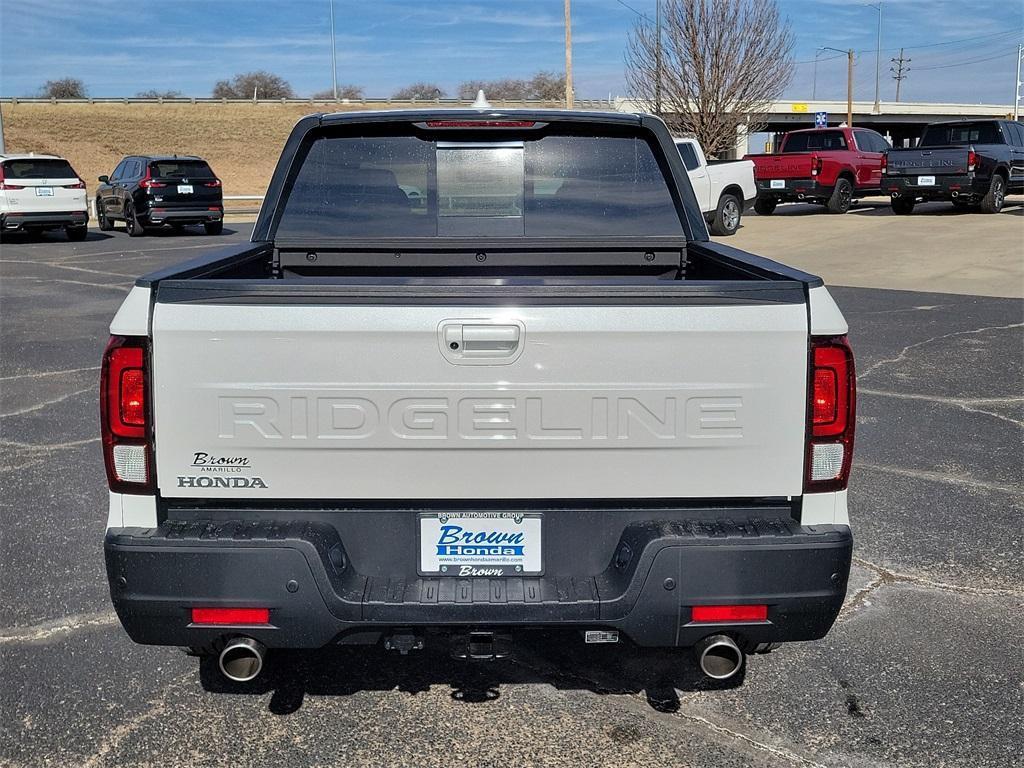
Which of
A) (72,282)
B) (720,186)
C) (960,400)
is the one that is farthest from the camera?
(720,186)

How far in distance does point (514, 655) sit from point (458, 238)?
166 cm

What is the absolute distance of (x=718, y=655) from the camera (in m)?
3.05

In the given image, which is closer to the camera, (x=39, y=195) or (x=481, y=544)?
(x=481, y=544)

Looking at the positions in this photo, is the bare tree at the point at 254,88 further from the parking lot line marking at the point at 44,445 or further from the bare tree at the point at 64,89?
the parking lot line marking at the point at 44,445

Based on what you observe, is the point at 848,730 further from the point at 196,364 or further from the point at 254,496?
the point at 196,364

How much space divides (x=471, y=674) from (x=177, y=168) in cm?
2220

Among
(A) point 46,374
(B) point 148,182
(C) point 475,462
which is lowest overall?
(A) point 46,374

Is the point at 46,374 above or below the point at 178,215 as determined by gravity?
below

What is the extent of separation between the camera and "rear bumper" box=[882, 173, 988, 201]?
2272 cm

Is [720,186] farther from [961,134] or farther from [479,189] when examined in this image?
[479,189]

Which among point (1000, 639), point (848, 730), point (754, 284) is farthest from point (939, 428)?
point (754, 284)

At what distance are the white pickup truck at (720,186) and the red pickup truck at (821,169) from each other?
307 centimetres

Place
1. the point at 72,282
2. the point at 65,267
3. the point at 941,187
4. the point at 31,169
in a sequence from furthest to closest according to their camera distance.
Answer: the point at 941,187
the point at 31,169
the point at 65,267
the point at 72,282

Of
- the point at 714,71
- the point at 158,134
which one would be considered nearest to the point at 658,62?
the point at 714,71
